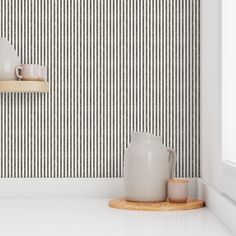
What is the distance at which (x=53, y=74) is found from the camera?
7.20 feet

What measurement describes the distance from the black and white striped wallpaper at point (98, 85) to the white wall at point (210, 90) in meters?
0.08

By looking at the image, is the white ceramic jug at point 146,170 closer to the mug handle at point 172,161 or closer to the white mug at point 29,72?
the mug handle at point 172,161

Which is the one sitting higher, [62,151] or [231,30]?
[231,30]

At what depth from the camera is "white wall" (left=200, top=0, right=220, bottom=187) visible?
1.82 metres

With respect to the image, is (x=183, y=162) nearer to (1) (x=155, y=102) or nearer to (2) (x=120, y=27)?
(1) (x=155, y=102)

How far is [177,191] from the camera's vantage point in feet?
6.21

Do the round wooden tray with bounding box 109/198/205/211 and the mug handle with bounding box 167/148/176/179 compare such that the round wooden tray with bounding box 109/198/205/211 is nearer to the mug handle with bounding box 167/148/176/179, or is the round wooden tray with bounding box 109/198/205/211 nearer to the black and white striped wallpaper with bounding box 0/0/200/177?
the mug handle with bounding box 167/148/176/179

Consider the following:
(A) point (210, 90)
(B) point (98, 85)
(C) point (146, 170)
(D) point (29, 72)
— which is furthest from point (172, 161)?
(D) point (29, 72)

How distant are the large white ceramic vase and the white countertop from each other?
18.1 inches

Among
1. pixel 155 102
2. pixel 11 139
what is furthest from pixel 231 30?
pixel 11 139

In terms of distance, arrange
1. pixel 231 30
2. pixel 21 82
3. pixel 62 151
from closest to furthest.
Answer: pixel 231 30 < pixel 21 82 < pixel 62 151

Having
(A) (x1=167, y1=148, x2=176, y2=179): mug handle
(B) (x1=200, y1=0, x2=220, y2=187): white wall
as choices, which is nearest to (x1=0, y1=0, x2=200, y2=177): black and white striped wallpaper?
(B) (x1=200, y1=0, x2=220, y2=187): white wall

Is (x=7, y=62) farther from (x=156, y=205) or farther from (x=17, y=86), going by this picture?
Answer: (x=156, y=205)

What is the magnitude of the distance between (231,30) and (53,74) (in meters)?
0.77
